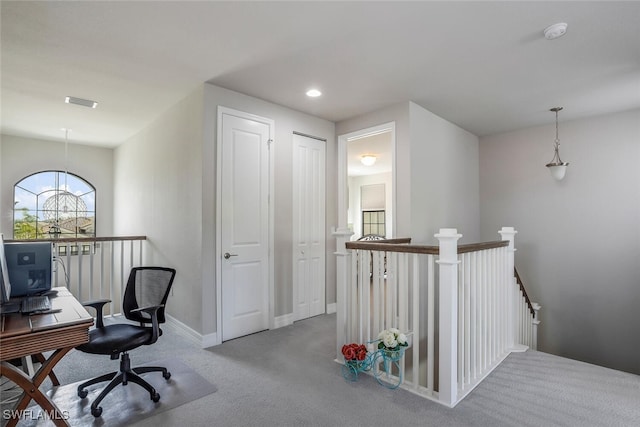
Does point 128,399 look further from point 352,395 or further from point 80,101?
point 80,101

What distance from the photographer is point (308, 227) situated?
14.1ft

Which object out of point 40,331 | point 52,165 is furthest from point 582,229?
point 52,165

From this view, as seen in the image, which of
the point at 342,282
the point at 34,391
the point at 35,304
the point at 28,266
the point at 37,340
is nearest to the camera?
the point at 37,340

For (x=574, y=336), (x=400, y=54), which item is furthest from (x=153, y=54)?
(x=574, y=336)

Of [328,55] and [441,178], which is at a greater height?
[328,55]

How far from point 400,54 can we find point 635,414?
3.06 m

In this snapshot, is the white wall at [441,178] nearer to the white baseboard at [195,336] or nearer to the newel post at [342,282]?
the newel post at [342,282]

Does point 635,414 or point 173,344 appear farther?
point 173,344

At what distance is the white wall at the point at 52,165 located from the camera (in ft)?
17.2

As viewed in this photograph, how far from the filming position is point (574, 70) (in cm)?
304

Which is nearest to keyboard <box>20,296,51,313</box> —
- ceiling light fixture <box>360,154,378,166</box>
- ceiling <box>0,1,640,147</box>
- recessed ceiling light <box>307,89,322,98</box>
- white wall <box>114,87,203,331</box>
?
white wall <box>114,87,203,331</box>

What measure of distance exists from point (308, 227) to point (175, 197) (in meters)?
1.65

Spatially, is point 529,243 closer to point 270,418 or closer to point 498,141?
point 498,141

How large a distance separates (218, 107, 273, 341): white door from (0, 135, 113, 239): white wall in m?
4.00
